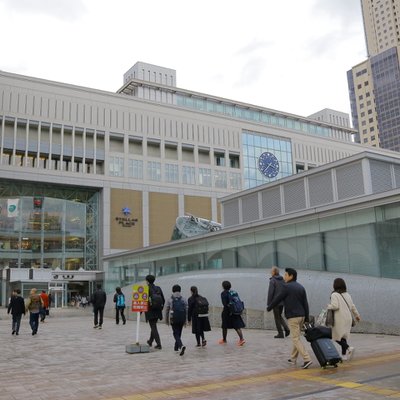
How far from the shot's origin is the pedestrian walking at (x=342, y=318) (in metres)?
7.99

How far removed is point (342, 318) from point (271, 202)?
1529 centimetres

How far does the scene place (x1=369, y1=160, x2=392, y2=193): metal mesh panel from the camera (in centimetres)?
1873

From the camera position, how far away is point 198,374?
7.32 m

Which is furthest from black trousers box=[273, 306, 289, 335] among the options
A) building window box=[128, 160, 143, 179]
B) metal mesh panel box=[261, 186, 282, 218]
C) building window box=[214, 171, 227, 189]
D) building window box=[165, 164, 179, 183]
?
building window box=[214, 171, 227, 189]

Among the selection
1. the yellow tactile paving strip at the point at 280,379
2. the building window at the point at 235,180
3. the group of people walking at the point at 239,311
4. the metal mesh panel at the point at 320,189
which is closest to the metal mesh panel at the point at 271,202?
the metal mesh panel at the point at 320,189

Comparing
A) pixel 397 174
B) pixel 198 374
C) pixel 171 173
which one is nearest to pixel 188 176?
pixel 171 173

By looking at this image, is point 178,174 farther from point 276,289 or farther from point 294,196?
point 276,289

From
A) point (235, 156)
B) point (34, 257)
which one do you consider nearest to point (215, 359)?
point (34, 257)

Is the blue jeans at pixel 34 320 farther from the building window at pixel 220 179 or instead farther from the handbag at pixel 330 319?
the building window at pixel 220 179

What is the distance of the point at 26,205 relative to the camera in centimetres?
4766

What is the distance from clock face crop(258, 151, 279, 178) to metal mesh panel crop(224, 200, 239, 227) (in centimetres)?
3685

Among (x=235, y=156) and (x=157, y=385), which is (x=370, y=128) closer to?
(x=235, y=156)

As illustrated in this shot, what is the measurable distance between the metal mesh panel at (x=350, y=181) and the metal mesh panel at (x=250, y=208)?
5306 millimetres

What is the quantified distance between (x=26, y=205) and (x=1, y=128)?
27.1 ft
